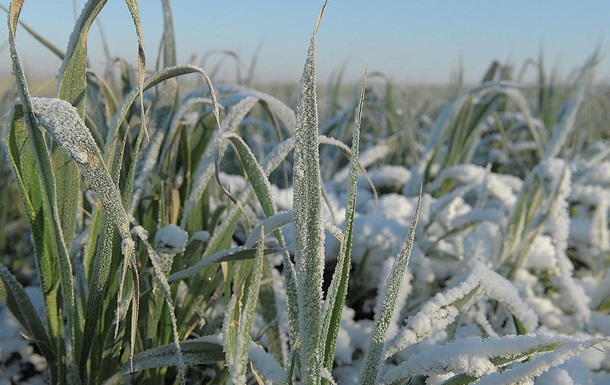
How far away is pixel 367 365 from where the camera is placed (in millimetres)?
555

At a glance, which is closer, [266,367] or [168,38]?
[266,367]

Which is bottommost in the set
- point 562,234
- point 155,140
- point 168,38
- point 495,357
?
point 562,234

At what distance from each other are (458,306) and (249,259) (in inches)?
10.1

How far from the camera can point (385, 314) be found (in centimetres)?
54

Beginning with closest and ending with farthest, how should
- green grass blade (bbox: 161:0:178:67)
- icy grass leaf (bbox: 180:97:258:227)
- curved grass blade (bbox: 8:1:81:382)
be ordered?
curved grass blade (bbox: 8:1:81:382) < icy grass leaf (bbox: 180:97:258:227) < green grass blade (bbox: 161:0:178:67)

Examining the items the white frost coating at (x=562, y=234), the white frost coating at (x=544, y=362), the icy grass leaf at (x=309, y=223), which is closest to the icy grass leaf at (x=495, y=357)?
the white frost coating at (x=544, y=362)

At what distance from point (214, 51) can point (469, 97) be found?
70cm

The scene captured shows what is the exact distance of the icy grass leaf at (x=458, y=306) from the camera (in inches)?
25.5

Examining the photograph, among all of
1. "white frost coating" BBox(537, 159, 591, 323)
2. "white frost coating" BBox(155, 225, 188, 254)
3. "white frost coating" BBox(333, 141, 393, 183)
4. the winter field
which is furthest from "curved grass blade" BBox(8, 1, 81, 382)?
"white frost coating" BBox(333, 141, 393, 183)

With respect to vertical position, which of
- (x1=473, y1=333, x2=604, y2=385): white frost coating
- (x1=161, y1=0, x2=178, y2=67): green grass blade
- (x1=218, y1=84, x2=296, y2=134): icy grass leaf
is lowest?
(x1=473, y1=333, x2=604, y2=385): white frost coating

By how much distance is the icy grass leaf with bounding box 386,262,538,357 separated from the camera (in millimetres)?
648

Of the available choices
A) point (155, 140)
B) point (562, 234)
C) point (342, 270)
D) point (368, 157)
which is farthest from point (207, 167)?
point (368, 157)

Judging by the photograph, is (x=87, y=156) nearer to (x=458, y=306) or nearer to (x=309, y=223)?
(x=309, y=223)

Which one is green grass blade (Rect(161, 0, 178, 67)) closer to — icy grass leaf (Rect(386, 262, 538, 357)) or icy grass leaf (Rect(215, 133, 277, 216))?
icy grass leaf (Rect(215, 133, 277, 216))
